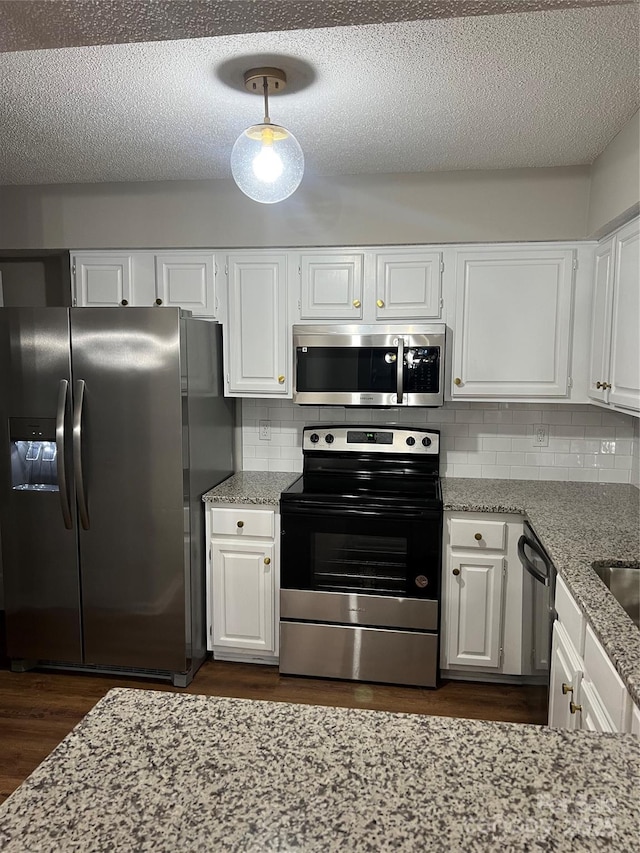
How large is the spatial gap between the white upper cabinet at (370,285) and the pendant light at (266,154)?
3.78ft

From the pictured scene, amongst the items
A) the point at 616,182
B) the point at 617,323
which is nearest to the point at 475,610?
the point at 617,323

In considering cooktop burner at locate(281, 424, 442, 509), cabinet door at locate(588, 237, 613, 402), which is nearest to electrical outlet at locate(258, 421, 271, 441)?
cooktop burner at locate(281, 424, 442, 509)

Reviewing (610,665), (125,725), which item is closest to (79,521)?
(125,725)

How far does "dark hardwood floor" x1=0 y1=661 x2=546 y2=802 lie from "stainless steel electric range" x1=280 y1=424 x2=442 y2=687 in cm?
8

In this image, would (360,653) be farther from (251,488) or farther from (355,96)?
(355,96)

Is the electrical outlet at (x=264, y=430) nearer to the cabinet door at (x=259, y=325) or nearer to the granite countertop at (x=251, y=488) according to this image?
the granite countertop at (x=251, y=488)

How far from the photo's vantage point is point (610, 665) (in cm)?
147

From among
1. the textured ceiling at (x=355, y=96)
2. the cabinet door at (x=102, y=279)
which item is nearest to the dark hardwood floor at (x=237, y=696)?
the cabinet door at (x=102, y=279)

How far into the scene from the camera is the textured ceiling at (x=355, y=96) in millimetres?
1726

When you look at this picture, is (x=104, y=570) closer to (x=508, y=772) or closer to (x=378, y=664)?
(x=378, y=664)

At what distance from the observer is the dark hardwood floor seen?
2672 millimetres

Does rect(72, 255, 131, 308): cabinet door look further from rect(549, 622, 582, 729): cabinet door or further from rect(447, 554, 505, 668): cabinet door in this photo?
rect(549, 622, 582, 729): cabinet door

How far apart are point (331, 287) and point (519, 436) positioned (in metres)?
1.30

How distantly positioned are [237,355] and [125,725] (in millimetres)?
2482
